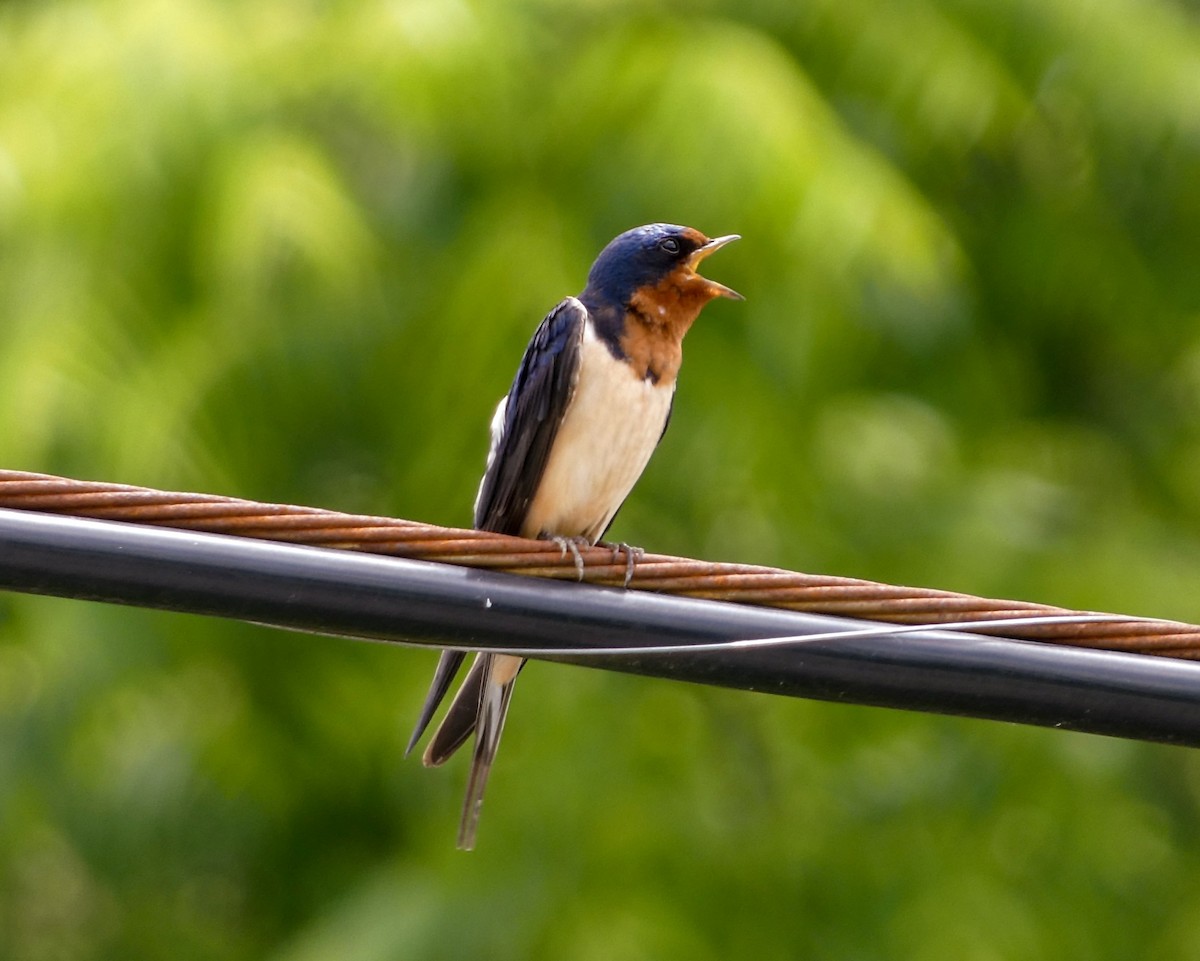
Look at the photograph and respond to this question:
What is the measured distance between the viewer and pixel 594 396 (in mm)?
4539

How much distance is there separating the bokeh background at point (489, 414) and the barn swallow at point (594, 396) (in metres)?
0.73

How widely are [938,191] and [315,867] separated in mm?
3593

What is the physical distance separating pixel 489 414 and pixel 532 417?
3.03 ft

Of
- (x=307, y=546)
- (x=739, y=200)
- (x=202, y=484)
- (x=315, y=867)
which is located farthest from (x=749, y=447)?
(x=307, y=546)

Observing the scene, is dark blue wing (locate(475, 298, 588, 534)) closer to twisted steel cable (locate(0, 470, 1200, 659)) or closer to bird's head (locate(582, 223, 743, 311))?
bird's head (locate(582, 223, 743, 311))

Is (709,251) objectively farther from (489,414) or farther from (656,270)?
(489,414)

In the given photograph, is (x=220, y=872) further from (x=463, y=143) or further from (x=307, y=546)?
(x=307, y=546)

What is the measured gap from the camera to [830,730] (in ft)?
18.9

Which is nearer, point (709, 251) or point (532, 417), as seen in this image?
point (532, 417)

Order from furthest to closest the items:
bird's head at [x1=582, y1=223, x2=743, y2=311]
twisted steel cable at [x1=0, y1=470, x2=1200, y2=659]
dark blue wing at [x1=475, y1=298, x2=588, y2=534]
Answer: bird's head at [x1=582, y1=223, x2=743, y2=311] → dark blue wing at [x1=475, y1=298, x2=588, y2=534] → twisted steel cable at [x1=0, y1=470, x2=1200, y2=659]

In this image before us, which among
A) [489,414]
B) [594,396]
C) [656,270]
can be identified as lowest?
[489,414]

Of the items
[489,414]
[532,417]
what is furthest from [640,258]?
[489,414]

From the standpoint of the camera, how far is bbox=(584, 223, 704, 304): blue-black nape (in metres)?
4.71

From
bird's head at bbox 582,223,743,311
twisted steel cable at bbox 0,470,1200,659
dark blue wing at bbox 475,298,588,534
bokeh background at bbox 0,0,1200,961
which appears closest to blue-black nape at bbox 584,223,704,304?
bird's head at bbox 582,223,743,311
